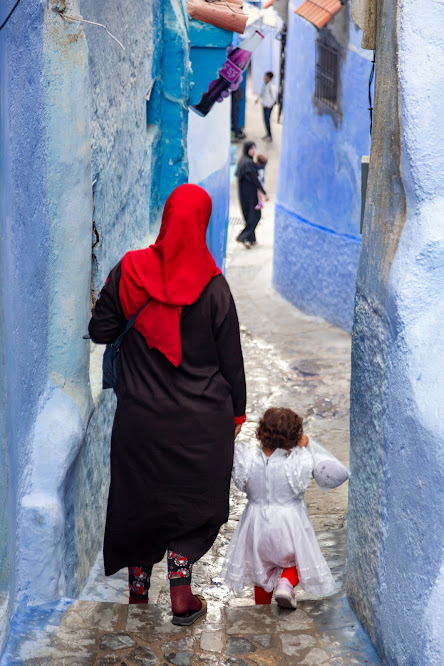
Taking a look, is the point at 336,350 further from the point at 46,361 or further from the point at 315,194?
the point at 46,361

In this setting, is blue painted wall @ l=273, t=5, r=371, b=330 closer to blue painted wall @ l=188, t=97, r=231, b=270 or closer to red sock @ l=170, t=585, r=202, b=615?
blue painted wall @ l=188, t=97, r=231, b=270

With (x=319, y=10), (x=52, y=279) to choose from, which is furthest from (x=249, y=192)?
(x=52, y=279)

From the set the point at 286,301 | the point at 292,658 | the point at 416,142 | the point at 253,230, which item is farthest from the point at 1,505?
the point at 253,230

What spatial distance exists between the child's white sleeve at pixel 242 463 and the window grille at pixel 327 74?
22.3 feet

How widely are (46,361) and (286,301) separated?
8019 millimetres

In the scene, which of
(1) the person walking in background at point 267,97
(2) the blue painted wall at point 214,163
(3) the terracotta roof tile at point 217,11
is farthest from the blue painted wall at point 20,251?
(1) the person walking in background at point 267,97

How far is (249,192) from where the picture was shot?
566 inches

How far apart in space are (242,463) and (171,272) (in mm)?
976

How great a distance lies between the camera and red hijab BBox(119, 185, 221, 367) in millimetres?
3553

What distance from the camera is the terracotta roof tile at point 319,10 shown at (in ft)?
31.1

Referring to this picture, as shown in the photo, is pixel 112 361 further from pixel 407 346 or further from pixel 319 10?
pixel 319 10

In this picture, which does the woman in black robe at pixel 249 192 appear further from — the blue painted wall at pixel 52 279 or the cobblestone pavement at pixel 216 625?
the blue painted wall at pixel 52 279

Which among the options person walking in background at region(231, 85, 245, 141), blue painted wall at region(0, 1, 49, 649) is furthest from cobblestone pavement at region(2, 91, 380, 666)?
person walking in background at region(231, 85, 245, 141)

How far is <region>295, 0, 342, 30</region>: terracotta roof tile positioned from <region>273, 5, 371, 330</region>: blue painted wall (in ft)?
0.76
